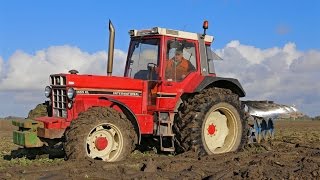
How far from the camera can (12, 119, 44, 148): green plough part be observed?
30.3ft

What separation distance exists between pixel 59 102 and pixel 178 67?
2.62 metres

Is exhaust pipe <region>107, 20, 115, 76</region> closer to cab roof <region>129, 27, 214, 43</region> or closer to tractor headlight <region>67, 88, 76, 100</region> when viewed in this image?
cab roof <region>129, 27, 214, 43</region>

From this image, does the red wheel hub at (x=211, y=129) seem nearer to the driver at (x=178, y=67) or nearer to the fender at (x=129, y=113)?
the driver at (x=178, y=67)

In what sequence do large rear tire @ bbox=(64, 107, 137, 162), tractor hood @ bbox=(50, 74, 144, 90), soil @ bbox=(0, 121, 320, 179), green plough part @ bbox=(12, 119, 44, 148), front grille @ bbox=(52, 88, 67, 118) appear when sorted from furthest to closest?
front grille @ bbox=(52, 88, 67, 118), tractor hood @ bbox=(50, 74, 144, 90), green plough part @ bbox=(12, 119, 44, 148), large rear tire @ bbox=(64, 107, 137, 162), soil @ bbox=(0, 121, 320, 179)

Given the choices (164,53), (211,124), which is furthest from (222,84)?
(164,53)

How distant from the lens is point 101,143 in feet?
30.1

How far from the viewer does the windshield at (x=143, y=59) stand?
10.6 meters

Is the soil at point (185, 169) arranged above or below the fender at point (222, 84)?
below

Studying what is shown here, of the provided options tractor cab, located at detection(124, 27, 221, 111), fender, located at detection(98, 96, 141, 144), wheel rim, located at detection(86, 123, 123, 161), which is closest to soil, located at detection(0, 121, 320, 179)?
wheel rim, located at detection(86, 123, 123, 161)

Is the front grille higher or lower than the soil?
higher

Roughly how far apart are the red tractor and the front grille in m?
0.02

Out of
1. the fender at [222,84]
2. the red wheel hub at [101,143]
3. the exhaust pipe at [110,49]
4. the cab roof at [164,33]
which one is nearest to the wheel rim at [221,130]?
the fender at [222,84]

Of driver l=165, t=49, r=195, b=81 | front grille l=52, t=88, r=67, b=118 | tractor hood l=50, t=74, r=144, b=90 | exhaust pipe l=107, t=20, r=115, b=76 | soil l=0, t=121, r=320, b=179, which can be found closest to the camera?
soil l=0, t=121, r=320, b=179

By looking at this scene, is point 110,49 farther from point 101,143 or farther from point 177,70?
point 101,143
